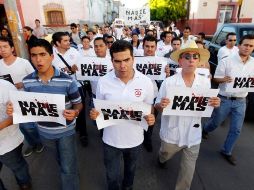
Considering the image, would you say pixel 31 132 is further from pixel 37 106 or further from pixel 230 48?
pixel 230 48

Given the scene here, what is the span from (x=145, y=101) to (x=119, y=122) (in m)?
0.38

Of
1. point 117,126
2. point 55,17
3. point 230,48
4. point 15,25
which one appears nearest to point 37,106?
point 117,126

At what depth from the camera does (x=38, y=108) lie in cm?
251

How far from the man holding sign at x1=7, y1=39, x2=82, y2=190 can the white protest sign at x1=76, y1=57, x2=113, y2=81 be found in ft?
5.18

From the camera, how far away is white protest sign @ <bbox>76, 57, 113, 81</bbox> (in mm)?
4215

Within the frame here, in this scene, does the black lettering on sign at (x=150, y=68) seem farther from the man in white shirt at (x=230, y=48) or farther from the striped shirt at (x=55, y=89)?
the man in white shirt at (x=230, y=48)

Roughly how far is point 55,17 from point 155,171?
19.2 meters

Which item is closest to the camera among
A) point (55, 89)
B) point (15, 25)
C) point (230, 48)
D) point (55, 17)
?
point (55, 89)

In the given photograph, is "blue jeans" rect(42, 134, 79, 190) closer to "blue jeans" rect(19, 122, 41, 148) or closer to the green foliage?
"blue jeans" rect(19, 122, 41, 148)

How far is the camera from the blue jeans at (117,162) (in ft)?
8.73

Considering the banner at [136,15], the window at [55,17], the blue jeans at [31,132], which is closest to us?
the blue jeans at [31,132]

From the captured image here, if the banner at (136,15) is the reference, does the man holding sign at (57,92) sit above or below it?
below

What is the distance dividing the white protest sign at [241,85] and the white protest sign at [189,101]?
1.03m

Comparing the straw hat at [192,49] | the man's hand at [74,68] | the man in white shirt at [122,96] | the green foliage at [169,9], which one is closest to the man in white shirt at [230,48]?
the straw hat at [192,49]
